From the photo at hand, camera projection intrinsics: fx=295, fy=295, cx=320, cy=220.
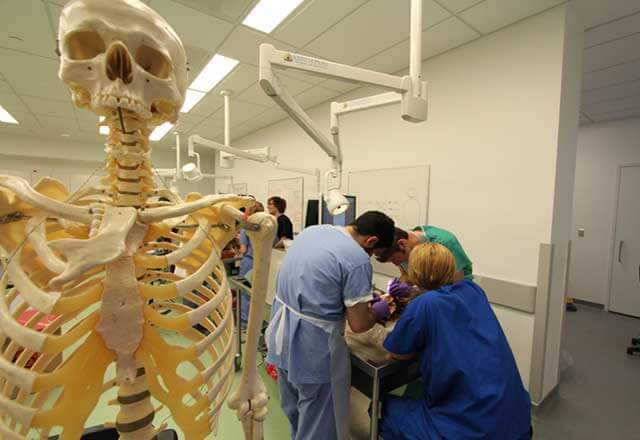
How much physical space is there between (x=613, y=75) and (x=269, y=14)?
313cm

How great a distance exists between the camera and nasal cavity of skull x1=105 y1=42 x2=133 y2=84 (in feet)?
2.14

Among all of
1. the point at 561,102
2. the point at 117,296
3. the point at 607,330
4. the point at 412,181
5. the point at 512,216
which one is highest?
the point at 561,102

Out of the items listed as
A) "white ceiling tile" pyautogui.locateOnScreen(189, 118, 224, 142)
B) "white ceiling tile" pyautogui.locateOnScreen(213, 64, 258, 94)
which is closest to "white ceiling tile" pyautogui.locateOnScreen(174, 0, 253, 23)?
"white ceiling tile" pyautogui.locateOnScreen(213, 64, 258, 94)

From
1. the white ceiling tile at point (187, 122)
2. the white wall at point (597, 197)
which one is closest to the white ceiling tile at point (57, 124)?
the white ceiling tile at point (187, 122)

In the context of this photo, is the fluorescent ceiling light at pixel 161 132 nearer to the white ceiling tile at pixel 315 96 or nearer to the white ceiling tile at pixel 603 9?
the white ceiling tile at pixel 315 96

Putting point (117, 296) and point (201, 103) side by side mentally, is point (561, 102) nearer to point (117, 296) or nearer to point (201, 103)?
point (117, 296)

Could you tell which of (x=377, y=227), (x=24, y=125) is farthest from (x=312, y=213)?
(x=24, y=125)

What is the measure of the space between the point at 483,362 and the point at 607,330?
3.76 meters

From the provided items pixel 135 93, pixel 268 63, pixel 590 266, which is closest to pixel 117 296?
pixel 135 93

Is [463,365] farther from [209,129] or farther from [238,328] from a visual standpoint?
[209,129]

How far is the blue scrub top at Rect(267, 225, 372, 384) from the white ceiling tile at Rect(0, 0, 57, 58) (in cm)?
252

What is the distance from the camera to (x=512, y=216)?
82.9 inches

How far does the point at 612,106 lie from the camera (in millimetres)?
3488

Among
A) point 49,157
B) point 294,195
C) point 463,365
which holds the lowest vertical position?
point 463,365
